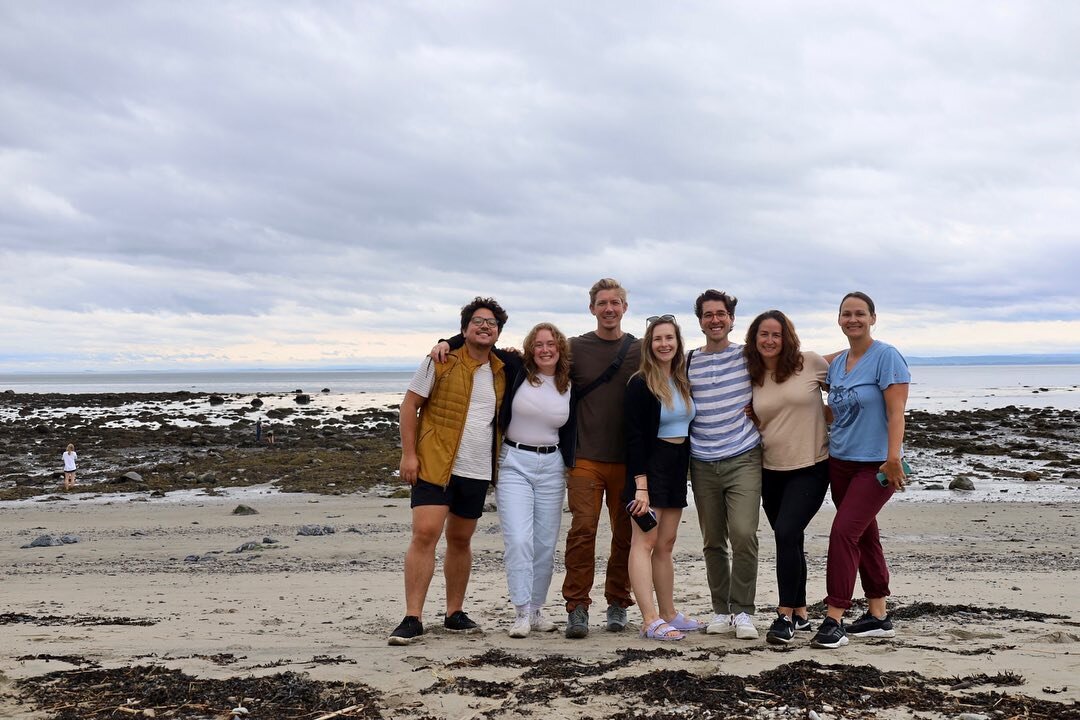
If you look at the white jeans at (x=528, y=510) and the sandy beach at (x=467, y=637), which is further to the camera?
the white jeans at (x=528, y=510)

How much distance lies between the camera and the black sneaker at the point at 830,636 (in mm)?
5223

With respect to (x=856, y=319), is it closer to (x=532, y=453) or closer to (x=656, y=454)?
(x=656, y=454)

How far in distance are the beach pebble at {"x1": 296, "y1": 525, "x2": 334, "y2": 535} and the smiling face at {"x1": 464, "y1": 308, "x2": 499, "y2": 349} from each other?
24.0 ft

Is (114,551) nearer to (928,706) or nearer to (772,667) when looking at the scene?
(772,667)

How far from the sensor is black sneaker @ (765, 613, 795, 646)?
5312mm

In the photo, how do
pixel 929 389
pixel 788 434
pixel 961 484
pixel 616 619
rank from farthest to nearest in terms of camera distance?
pixel 929 389, pixel 961 484, pixel 616 619, pixel 788 434

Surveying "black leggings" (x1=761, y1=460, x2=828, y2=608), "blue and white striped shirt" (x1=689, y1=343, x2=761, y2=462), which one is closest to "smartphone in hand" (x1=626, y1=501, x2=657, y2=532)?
"blue and white striped shirt" (x1=689, y1=343, x2=761, y2=462)

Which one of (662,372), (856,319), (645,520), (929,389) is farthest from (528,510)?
(929,389)

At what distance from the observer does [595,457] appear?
18.9 feet

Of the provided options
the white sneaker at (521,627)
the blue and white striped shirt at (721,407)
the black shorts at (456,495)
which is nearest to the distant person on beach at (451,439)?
the black shorts at (456,495)

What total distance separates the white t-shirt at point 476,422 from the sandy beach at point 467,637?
3.70 feet

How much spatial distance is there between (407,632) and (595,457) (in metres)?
1.67

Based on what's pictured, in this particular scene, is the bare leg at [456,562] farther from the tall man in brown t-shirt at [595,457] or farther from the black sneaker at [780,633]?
the black sneaker at [780,633]

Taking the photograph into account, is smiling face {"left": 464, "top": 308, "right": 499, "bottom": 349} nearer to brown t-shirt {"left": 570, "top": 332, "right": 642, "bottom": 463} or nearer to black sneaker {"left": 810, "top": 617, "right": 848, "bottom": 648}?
brown t-shirt {"left": 570, "top": 332, "right": 642, "bottom": 463}
